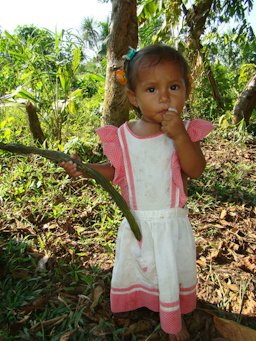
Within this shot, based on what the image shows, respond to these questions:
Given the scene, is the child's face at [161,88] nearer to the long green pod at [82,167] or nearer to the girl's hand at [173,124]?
the girl's hand at [173,124]

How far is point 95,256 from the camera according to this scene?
6.98 ft

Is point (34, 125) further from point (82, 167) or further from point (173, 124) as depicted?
point (173, 124)

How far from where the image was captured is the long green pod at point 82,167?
3.78 feet

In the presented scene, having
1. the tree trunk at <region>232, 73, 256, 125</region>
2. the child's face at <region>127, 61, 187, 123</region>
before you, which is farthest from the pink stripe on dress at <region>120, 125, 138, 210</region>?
the tree trunk at <region>232, 73, 256, 125</region>

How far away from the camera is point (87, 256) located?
212 centimetres

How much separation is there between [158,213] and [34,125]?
2477 mm

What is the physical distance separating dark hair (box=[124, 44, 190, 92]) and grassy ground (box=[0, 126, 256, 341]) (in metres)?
1.18

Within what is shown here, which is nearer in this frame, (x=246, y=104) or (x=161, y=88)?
(x=161, y=88)

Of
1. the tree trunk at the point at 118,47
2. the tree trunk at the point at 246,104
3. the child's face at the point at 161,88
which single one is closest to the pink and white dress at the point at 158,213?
the child's face at the point at 161,88

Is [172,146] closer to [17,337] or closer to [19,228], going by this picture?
[17,337]

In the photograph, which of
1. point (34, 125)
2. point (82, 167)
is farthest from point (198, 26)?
point (82, 167)

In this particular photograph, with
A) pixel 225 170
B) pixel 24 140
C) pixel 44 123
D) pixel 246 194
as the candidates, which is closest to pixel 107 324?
pixel 246 194

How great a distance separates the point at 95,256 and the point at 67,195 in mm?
818

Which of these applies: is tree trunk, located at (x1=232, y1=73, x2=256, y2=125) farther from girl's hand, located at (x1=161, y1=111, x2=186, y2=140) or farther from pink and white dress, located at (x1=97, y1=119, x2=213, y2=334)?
girl's hand, located at (x1=161, y1=111, x2=186, y2=140)
